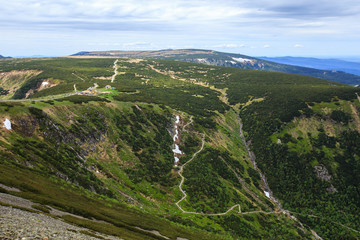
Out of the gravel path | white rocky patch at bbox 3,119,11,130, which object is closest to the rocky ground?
the gravel path

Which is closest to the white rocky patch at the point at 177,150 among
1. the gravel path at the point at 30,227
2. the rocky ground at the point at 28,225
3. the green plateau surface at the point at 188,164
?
the green plateau surface at the point at 188,164

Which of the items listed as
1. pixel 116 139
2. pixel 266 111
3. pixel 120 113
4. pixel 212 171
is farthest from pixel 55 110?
pixel 266 111

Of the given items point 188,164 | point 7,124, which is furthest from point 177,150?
point 7,124

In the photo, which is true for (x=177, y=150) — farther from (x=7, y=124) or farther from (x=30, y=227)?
(x=30, y=227)

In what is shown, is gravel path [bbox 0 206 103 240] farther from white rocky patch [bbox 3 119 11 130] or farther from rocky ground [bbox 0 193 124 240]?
white rocky patch [bbox 3 119 11 130]

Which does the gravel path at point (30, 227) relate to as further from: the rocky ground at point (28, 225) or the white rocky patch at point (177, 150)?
the white rocky patch at point (177, 150)

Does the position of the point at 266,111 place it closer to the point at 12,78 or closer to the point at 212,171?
the point at 212,171

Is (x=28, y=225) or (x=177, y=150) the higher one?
(x=28, y=225)

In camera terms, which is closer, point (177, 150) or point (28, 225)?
point (28, 225)
